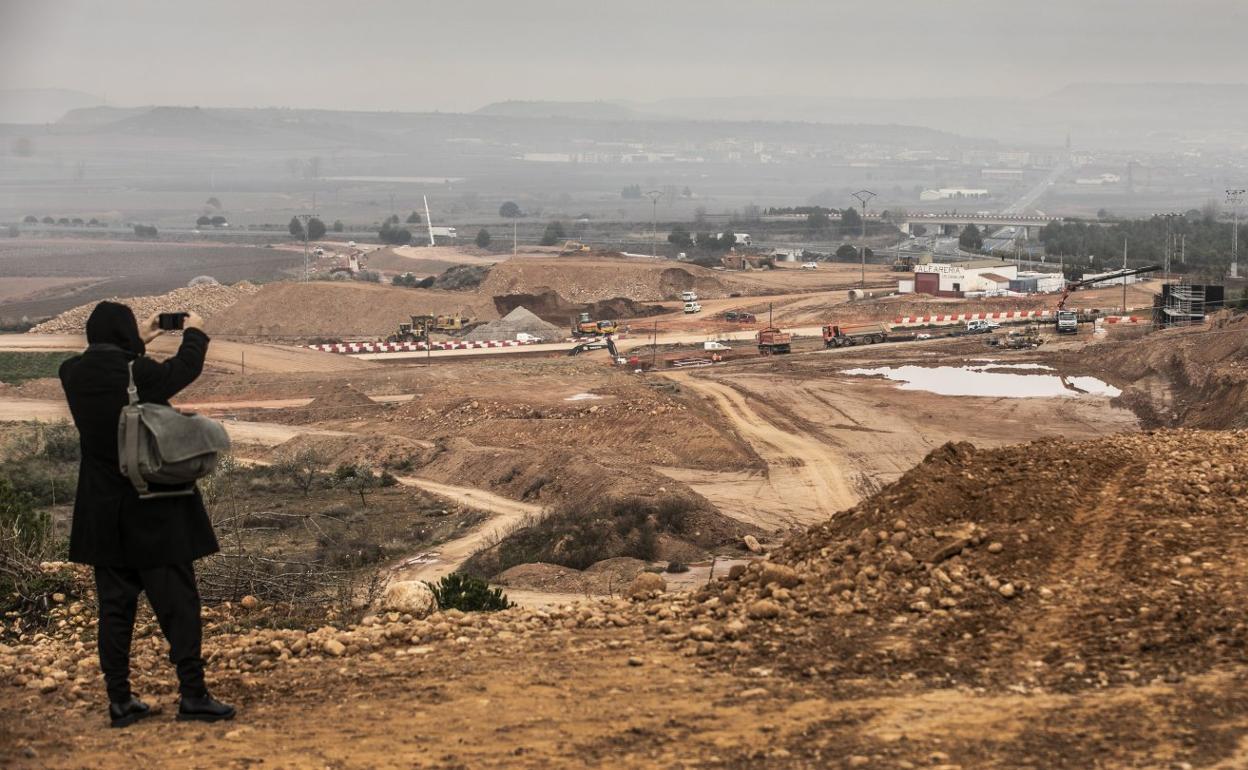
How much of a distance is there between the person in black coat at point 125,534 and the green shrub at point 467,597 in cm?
356

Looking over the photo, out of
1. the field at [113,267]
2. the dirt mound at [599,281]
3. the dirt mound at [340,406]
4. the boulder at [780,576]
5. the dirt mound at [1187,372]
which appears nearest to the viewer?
the boulder at [780,576]

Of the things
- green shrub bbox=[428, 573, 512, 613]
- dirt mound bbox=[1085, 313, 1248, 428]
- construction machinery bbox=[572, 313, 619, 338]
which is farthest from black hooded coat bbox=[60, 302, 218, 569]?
construction machinery bbox=[572, 313, 619, 338]

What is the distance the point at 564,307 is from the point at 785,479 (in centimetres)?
4351

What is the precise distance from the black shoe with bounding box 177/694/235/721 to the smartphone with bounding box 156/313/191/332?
1726 millimetres

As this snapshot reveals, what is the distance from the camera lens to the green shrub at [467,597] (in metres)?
11.2

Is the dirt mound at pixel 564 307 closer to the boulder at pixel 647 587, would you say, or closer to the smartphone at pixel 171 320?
the boulder at pixel 647 587

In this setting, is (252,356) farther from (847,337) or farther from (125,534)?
(125,534)

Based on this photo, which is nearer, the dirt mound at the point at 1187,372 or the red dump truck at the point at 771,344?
the dirt mound at the point at 1187,372

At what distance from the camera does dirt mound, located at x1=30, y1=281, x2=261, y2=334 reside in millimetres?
69812

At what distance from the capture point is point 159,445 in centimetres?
717

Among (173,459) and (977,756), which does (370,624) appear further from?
(977,756)

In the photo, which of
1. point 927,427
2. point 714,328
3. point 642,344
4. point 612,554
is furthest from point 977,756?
point 714,328

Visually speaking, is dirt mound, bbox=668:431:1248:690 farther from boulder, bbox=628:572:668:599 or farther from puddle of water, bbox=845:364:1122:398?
puddle of water, bbox=845:364:1122:398

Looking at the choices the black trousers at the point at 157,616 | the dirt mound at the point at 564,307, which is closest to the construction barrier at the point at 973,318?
the dirt mound at the point at 564,307
